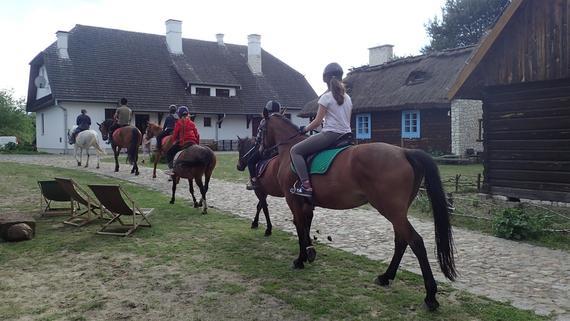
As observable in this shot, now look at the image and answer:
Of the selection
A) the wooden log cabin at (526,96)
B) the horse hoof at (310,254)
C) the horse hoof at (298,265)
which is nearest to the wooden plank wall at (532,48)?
the wooden log cabin at (526,96)

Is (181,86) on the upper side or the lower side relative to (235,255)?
upper

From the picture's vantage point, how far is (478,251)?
7094mm

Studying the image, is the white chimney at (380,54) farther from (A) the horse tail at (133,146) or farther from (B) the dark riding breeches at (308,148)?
(B) the dark riding breeches at (308,148)

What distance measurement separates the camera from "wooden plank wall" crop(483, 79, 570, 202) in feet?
34.7

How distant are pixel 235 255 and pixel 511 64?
828 centimetres

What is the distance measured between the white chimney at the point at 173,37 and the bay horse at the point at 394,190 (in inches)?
1331

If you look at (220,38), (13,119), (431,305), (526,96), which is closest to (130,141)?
(526,96)

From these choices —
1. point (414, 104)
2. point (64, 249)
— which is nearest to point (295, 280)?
point (64, 249)

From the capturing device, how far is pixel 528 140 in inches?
444

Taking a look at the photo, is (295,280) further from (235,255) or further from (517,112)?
(517,112)

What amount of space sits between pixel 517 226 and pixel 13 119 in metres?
46.3

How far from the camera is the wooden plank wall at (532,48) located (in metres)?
10.2

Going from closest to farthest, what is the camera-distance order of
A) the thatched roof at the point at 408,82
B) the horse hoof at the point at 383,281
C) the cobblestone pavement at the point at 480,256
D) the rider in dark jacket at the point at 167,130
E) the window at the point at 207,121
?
the cobblestone pavement at the point at 480,256
the horse hoof at the point at 383,281
the rider in dark jacket at the point at 167,130
the thatched roof at the point at 408,82
the window at the point at 207,121

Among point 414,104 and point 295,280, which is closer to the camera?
point 295,280
